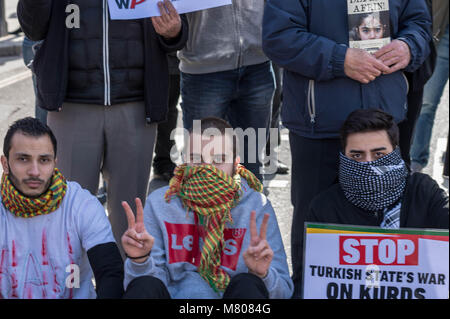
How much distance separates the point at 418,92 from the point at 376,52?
0.91m

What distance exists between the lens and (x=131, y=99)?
414 cm

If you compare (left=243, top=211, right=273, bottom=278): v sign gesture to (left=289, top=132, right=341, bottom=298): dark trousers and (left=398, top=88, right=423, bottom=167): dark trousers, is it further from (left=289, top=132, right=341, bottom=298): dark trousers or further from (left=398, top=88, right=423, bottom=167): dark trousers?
(left=398, top=88, right=423, bottom=167): dark trousers

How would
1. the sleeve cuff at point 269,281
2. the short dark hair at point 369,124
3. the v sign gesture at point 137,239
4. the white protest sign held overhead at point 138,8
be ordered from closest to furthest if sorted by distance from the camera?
the v sign gesture at point 137,239 → the sleeve cuff at point 269,281 → the short dark hair at point 369,124 → the white protest sign held overhead at point 138,8

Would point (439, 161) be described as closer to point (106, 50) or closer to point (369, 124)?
point (369, 124)

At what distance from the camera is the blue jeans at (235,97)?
4574 mm

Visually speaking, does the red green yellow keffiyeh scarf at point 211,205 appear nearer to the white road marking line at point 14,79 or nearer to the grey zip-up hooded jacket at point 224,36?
the grey zip-up hooded jacket at point 224,36

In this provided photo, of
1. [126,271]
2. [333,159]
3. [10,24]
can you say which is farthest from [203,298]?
[10,24]

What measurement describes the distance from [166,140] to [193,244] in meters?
2.70

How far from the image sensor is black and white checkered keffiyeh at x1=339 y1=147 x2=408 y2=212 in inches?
132

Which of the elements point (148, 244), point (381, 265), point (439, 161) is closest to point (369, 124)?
point (381, 265)

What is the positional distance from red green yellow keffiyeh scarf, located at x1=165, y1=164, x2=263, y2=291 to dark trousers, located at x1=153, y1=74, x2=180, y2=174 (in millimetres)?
2512

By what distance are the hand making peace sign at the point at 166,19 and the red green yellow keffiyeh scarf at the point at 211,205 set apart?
36.0 inches

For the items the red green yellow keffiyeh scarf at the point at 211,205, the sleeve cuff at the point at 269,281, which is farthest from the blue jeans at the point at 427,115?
the sleeve cuff at the point at 269,281

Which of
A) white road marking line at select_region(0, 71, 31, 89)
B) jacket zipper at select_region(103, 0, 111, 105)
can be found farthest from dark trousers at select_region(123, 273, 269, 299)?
white road marking line at select_region(0, 71, 31, 89)
